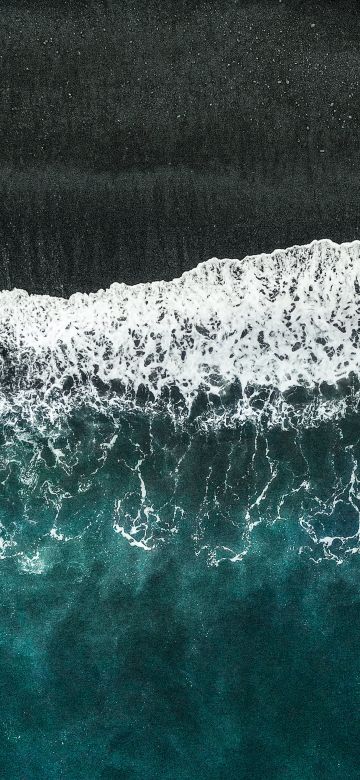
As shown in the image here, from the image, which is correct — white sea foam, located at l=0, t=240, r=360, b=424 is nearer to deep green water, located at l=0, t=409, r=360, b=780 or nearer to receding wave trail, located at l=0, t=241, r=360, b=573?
receding wave trail, located at l=0, t=241, r=360, b=573


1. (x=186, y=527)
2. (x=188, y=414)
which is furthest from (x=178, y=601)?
(x=188, y=414)

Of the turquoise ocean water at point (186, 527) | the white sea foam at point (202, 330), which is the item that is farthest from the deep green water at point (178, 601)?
the white sea foam at point (202, 330)

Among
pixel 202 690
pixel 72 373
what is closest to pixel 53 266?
pixel 72 373

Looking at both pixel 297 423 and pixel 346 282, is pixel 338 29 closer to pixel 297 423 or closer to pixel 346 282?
pixel 346 282

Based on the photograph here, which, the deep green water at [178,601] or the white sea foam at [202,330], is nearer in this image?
the deep green water at [178,601]

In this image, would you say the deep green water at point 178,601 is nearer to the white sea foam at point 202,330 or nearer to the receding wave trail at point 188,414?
the receding wave trail at point 188,414

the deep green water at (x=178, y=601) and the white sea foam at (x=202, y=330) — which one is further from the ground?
the white sea foam at (x=202, y=330)
